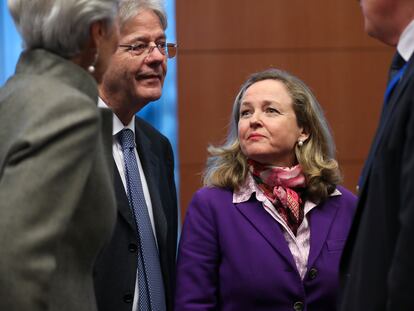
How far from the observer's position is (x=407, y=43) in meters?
1.85

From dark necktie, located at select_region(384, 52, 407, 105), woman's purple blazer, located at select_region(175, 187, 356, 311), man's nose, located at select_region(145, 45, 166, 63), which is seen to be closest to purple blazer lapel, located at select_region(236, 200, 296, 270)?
woman's purple blazer, located at select_region(175, 187, 356, 311)

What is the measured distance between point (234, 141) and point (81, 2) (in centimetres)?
131

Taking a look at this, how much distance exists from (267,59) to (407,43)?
3.66 meters

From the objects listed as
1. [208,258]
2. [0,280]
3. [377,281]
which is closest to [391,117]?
[377,281]

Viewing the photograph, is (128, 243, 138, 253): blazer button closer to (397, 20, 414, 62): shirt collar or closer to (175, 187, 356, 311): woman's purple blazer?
(175, 187, 356, 311): woman's purple blazer

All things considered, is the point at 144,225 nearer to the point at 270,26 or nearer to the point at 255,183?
the point at 255,183

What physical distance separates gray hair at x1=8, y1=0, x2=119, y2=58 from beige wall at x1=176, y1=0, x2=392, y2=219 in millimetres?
3670

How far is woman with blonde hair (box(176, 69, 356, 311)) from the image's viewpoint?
2.62 metres

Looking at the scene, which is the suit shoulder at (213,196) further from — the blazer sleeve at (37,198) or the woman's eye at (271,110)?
the blazer sleeve at (37,198)

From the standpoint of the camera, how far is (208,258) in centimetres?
266

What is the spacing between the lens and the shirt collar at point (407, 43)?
6.05ft

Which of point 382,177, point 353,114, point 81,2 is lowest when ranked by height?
point 353,114

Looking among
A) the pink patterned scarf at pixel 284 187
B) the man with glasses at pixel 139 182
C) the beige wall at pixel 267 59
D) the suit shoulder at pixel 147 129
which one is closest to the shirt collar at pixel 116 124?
the man with glasses at pixel 139 182

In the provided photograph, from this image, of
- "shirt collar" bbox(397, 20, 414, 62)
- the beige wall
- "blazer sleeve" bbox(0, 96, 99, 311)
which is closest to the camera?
"blazer sleeve" bbox(0, 96, 99, 311)
